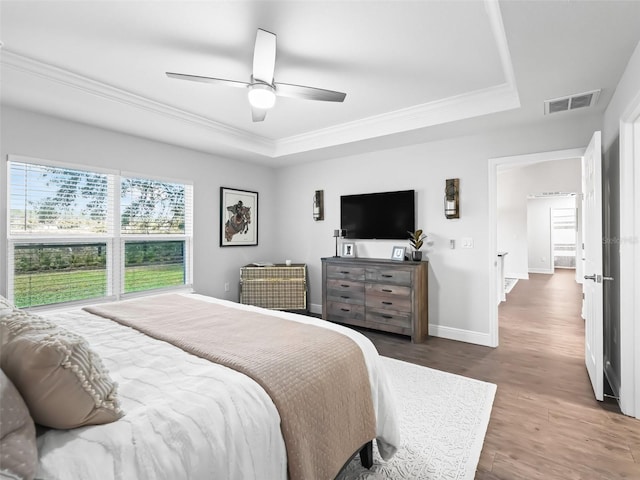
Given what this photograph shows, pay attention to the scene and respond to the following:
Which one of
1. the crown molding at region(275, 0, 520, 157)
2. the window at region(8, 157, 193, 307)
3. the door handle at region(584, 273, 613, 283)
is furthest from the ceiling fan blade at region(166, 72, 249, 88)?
the door handle at region(584, 273, 613, 283)

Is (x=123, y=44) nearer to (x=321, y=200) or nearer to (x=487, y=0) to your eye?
(x=487, y=0)

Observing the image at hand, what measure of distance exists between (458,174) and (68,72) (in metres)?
3.96

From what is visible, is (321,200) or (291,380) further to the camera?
(321,200)

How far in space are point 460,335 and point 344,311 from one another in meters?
1.44

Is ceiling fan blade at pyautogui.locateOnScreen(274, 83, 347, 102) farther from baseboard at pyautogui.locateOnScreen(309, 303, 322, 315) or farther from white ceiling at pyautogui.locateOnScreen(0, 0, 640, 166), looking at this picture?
baseboard at pyautogui.locateOnScreen(309, 303, 322, 315)

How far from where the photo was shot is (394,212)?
4.37m

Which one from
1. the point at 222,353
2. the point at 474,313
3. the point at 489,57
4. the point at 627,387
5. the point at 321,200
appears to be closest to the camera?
the point at 222,353

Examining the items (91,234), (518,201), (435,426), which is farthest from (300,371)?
(518,201)

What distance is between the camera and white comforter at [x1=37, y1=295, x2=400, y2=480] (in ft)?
2.76

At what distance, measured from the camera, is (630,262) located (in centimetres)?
225

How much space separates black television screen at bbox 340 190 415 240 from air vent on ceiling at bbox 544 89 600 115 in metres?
1.66

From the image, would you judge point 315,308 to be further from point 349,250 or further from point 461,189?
point 461,189

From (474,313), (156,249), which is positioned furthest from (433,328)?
(156,249)

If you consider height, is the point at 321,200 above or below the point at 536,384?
above
